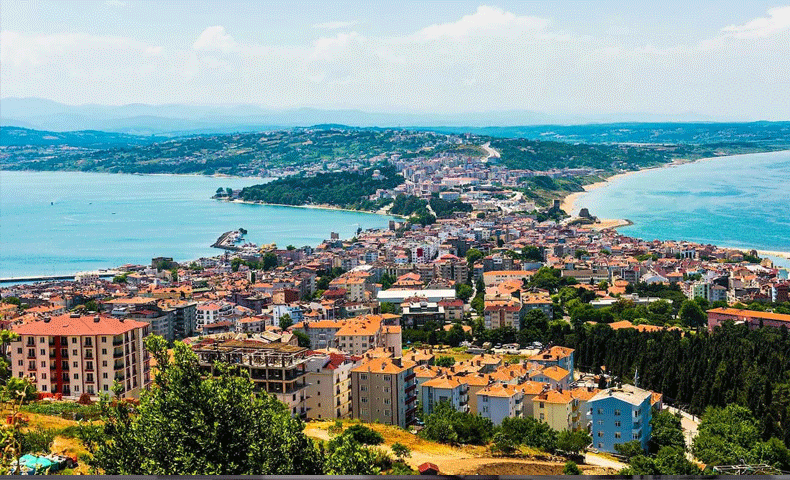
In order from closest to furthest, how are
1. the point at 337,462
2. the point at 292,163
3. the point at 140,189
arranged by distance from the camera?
the point at 337,462, the point at 140,189, the point at 292,163

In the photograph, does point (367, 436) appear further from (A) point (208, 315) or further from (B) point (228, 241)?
(B) point (228, 241)

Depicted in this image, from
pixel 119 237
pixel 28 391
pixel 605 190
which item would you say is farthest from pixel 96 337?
pixel 605 190

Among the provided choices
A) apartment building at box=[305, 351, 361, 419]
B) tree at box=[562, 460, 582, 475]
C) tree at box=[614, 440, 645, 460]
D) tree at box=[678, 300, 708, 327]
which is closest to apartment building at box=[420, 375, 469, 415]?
apartment building at box=[305, 351, 361, 419]

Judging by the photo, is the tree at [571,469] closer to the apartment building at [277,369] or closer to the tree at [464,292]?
the apartment building at [277,369]

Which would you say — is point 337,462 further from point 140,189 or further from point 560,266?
point 140,189

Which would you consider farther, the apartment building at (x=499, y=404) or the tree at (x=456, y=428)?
the apartment building at (x=499, y=404)

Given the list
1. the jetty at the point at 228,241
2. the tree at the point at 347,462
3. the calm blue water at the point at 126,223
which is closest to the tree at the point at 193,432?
the tree at the point at 347,462

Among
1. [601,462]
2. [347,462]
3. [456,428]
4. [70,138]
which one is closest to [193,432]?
[347,462]

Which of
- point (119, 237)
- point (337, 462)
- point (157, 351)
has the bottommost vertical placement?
point (119, 237)
